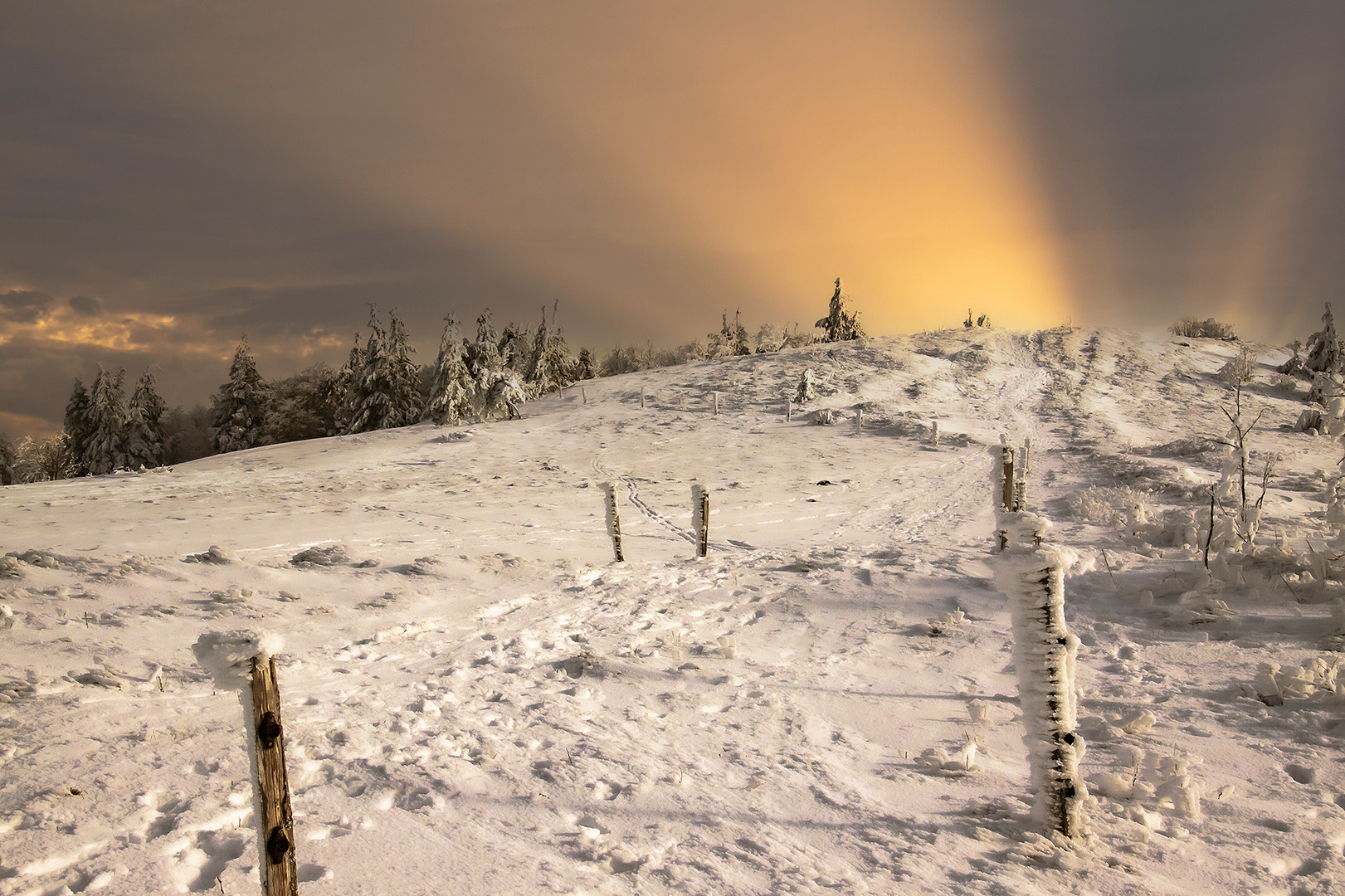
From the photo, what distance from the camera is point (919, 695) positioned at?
21.6 feet

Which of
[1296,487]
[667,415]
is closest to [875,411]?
[667,415]

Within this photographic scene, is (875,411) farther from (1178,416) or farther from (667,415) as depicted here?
(1178,416)

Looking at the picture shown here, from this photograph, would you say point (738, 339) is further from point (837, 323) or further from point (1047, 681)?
point (1047, 681)

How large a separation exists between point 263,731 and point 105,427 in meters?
57.9

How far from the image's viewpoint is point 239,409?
48.0m

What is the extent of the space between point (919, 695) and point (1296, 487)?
61.0 ft

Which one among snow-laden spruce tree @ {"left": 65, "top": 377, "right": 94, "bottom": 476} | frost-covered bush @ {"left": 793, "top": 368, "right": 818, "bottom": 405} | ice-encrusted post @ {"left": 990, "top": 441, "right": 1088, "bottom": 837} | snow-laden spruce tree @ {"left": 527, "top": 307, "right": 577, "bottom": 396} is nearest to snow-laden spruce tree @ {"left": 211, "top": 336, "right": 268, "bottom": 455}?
snow-laden spruce tree @ {"left": 65, "top": 377, "right": 94, "bottom": 476}

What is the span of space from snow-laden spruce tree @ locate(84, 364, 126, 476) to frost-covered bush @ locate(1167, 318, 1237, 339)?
98.8 metres

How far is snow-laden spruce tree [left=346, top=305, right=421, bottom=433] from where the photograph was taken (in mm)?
47562

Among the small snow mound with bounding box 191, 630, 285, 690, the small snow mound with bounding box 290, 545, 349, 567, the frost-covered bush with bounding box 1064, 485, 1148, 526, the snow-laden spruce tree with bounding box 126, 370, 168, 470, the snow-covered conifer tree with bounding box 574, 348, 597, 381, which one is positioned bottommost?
the small snow mound with bounding box 290, 545, 349, 567

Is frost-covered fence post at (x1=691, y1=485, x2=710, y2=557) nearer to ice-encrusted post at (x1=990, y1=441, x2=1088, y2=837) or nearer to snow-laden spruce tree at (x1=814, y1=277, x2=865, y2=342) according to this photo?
ice-encrusted post at (x1=990, y1=441, x2=1088, y2=837)

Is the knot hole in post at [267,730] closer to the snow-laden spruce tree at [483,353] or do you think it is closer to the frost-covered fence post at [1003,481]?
the frost-covered fence post at [1003,481]

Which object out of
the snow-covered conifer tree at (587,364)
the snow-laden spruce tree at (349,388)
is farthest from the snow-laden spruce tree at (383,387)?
the snow-covered conifer tree at (587,364)

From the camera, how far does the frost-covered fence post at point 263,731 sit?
2.90 metres
